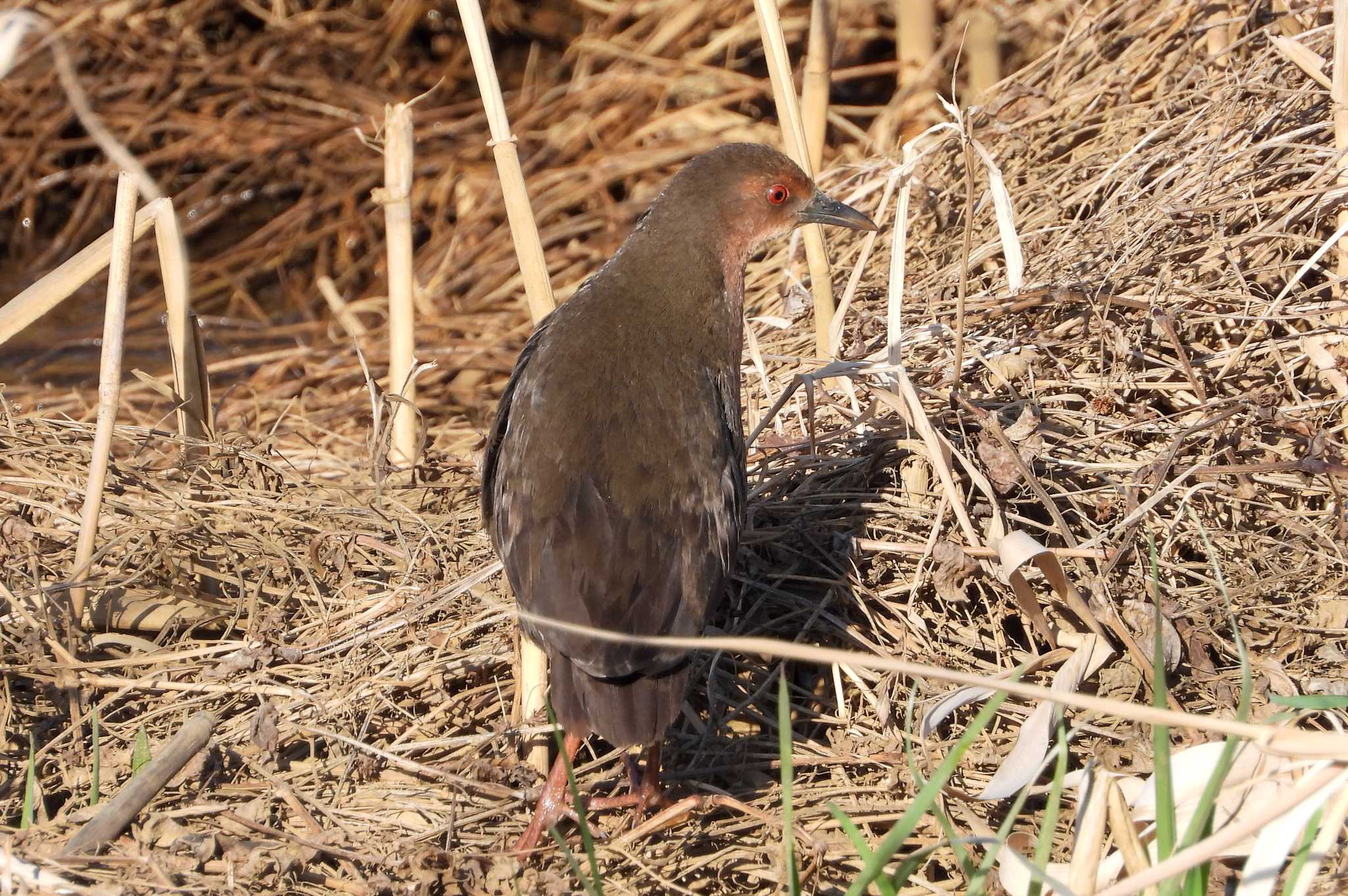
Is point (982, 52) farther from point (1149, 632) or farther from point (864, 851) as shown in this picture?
point (864, 851)

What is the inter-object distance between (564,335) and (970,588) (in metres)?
1.13

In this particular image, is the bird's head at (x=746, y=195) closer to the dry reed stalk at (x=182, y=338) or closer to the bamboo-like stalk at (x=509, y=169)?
the bamboo-like stalk at (x=509, y=169)

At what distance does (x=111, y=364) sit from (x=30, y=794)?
0.92 meters

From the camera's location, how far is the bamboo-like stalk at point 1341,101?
3.32 meters

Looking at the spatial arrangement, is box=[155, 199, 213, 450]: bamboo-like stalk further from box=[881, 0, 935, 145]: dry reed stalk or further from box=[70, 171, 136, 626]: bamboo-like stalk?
box=[881, 0, 935, 145]: dry reed stalk

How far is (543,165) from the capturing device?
6.48m

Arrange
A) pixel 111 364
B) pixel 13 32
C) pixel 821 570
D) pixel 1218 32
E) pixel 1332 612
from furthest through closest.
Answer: pixel 1218 32 → pixel 821 570 → pixel 1332 612 → pixel 111 364 → pixel 13 32

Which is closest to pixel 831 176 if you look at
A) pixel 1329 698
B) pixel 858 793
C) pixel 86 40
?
pixel 858 793

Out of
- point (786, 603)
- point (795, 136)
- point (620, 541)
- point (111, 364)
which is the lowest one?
point (786, 603)

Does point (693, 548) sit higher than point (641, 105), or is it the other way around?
point (641, 105)

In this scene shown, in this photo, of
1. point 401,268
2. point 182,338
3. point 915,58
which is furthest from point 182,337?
point 915,58

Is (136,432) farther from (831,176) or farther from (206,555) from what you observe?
(831,176)

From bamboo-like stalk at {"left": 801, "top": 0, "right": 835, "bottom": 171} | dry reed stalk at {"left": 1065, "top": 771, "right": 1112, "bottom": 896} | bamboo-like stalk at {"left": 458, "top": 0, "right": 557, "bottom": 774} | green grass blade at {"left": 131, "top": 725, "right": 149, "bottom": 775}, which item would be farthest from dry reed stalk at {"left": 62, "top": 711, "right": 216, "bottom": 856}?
bamboo-like stalk at {"left": 801, "top": 0, "right": 835, "bottom": 171}

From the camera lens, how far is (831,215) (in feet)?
11.3
